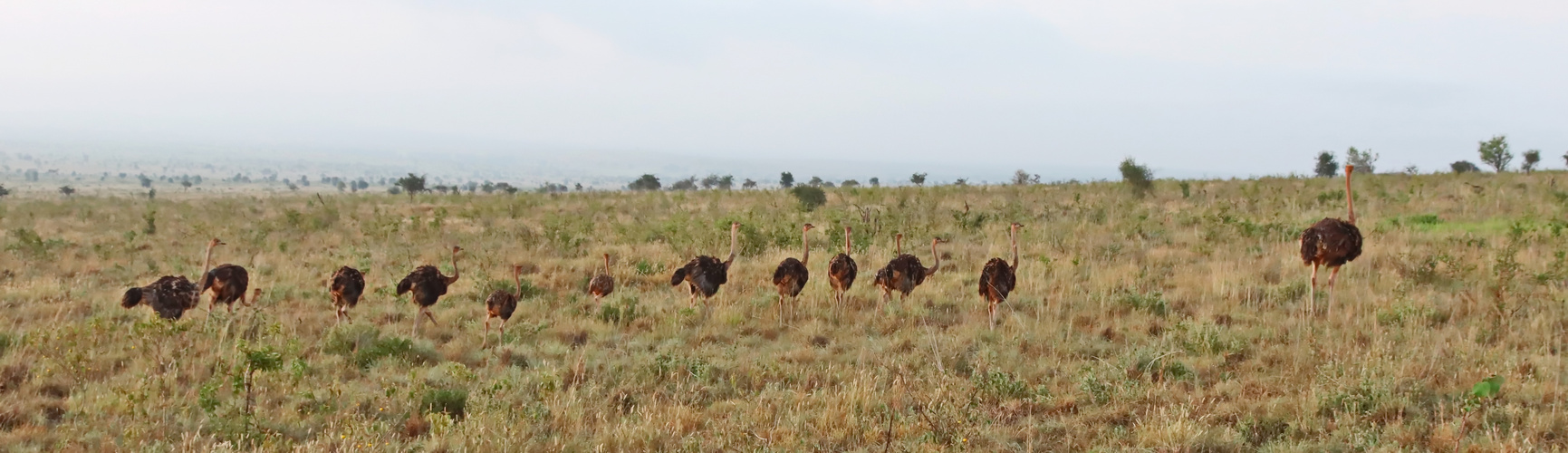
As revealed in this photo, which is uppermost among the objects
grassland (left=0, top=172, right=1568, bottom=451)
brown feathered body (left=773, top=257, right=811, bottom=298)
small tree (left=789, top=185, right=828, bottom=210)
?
small tree (left=789, top=185, right=828, bottom=210)

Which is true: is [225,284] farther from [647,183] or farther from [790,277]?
[647,183]

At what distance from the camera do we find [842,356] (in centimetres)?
754

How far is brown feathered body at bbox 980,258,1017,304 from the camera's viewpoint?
8336mm

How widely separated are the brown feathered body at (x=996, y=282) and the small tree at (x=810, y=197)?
44.8ft

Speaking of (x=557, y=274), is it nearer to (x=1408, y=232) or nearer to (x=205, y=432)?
(x=205, y=432)

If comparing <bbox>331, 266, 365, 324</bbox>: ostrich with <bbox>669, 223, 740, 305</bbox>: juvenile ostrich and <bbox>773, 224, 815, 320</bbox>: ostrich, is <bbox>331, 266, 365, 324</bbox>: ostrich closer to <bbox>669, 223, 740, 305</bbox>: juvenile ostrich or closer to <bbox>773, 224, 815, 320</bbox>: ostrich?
<bbox>669, 223, 740, 305</bbox>: juvenile ostrich

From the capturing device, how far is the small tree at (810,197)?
889 inches

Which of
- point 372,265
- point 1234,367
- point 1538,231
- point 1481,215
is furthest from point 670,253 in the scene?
point 1481,215

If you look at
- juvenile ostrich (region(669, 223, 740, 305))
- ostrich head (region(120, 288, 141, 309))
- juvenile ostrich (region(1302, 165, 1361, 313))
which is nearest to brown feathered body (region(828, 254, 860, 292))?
juvenile ostrich (region(669, 223, 740, 305))

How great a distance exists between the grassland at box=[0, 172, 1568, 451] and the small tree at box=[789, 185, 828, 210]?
8149 mm

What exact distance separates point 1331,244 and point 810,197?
15706 mm

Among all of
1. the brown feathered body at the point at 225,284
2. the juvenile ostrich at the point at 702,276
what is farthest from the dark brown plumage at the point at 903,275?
the brown feathered body at the point at 225,284

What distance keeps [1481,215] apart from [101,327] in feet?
69.7

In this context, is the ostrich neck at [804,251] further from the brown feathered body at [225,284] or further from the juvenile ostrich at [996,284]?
the brown feathered body at [225,284]
